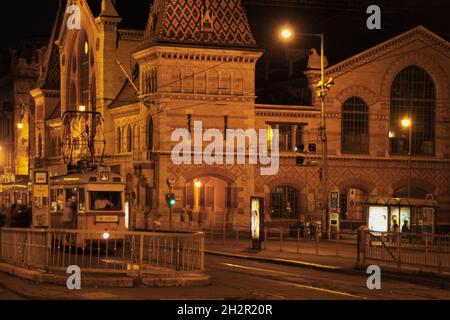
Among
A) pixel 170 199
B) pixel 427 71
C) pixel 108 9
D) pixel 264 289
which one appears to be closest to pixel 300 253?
pixel 264 289

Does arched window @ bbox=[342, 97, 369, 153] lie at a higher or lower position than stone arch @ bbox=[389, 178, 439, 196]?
higher

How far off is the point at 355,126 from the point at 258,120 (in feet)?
24.1

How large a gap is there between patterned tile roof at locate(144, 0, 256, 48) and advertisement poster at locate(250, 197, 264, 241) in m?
24.7

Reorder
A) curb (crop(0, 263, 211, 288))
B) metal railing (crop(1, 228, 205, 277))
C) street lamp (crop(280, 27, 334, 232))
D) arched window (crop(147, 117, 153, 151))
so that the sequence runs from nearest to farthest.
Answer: curb (crop(0, 263, 211, 288))
metal railing (crop(1, 228, 205, 277))
street lamp (crop(280, 27, 334, 232))
arched window (crop(147, 117, 153, 151))

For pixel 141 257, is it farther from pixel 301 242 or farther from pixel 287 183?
pixel 287 183

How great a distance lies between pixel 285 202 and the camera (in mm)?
69000

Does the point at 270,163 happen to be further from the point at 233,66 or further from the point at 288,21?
the point at 288,21

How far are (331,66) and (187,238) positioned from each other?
149 ft

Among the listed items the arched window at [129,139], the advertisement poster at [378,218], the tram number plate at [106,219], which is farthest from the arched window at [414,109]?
the tram number plate at [106,219]

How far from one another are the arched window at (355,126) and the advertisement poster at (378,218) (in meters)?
20.0

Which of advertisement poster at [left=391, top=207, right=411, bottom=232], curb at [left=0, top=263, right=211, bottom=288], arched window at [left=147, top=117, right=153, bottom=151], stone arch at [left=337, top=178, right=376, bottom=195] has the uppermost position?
arched window at [left=147, top=117, right=153, bottom=151]

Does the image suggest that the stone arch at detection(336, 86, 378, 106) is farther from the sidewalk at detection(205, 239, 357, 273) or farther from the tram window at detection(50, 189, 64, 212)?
the tram window at detection(50, 189, 64, 212)

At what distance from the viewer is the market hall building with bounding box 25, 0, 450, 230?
65.5 m

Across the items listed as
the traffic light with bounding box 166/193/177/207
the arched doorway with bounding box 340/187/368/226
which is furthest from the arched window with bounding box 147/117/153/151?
the arched doorway with bounding box 340/187/368/226
